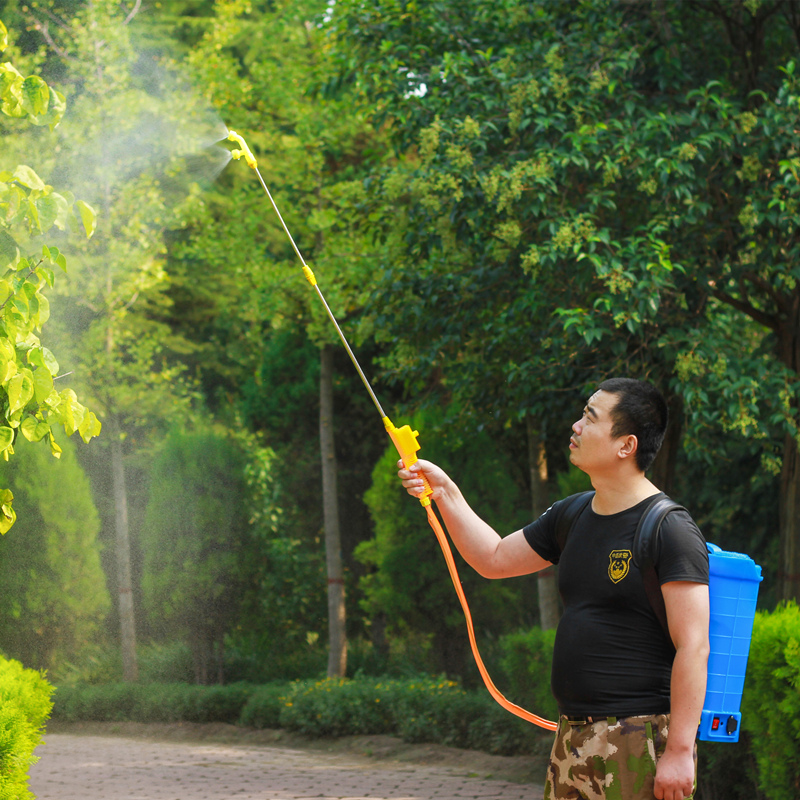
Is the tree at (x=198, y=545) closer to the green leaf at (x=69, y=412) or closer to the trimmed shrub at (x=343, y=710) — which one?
the trimmed shrub at (x=343, y=710)

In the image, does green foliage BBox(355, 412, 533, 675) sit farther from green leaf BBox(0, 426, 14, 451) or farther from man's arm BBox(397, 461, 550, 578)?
man's arm BBox(397, 461, 550, 578)

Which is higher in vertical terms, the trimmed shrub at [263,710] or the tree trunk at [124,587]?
the tree trunk at [124,587]

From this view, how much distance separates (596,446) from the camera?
2223mm

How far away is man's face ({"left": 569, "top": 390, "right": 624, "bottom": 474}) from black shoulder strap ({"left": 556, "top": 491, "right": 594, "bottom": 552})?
14 cm

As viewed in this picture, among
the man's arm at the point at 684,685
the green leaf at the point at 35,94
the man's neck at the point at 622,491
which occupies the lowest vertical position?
the man's arm at the point at 684,685

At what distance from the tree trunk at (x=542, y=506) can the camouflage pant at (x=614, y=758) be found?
6478 millimetres

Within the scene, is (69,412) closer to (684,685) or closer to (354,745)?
(684,685)

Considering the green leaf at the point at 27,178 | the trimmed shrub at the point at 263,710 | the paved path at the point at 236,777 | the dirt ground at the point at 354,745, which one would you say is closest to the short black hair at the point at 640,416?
the green leaf at the point at 27,178

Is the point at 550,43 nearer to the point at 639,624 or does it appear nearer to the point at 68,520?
the point at 639,624

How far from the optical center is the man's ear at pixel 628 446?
2209 millimetres

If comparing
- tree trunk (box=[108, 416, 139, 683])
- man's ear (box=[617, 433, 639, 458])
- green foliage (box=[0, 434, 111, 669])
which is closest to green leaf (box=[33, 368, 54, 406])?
man's ear (box=[617, 433, 639, 458])

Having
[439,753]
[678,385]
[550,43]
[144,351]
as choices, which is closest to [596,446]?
[678,385]

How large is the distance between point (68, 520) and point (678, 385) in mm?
8957

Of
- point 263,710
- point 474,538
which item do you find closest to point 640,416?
point 474,538
